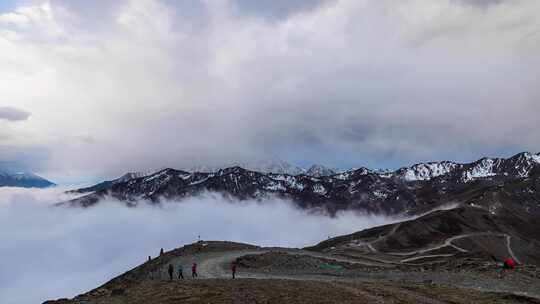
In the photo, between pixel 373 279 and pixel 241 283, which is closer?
pixel 241 283

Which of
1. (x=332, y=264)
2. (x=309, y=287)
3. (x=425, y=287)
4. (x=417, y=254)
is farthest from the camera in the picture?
(x=417, y=254)

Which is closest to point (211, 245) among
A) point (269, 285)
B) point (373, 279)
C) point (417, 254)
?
point (373, 279)

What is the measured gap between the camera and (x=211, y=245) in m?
88.5

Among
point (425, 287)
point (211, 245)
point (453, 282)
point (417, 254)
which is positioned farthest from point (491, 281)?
point (417, 254)

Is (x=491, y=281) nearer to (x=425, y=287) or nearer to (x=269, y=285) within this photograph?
(x=425, y=287)

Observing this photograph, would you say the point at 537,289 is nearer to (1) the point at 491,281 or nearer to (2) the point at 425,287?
(1) the point at 491,281

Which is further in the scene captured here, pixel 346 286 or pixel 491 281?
pixel 491 281

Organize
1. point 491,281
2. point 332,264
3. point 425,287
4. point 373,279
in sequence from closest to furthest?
1. point 425,287
2. point 491,281
3. point 373,279
4. point 332,264

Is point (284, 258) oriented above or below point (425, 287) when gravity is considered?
above

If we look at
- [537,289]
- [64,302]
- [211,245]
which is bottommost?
[537,289]

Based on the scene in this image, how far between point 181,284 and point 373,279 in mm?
20539

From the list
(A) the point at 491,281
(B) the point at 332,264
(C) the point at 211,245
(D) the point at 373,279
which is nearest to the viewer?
(A) the point at 491,281

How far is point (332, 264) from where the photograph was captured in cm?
6762

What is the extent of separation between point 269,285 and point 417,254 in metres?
150
